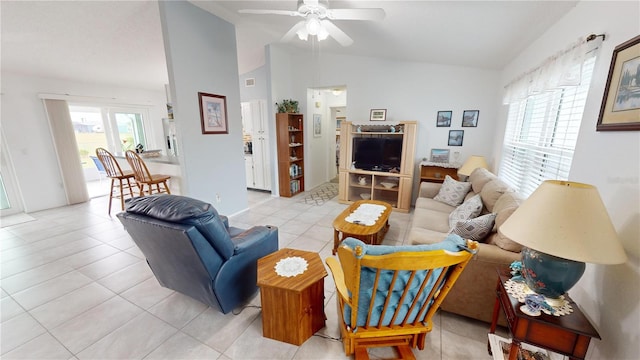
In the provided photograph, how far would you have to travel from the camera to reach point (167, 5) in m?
2.47

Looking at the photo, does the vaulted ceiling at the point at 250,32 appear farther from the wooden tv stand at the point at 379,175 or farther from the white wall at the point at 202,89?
the wooden tv stand at the point at 379,175

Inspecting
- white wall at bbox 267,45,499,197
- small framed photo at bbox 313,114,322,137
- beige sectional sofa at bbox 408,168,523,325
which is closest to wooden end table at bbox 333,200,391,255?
beige sectional sofa at bbox 408,168,523,325

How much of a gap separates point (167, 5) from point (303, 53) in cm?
265

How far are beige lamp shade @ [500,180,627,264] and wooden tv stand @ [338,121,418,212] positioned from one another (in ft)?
9.15

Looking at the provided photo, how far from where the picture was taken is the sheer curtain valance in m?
1.42

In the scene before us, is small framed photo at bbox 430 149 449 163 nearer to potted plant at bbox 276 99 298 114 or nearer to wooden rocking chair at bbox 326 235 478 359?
potted plant at bbox 276 99 298 114

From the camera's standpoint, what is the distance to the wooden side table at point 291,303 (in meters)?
1.45

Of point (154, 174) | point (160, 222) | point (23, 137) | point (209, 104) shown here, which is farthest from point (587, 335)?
point (23, 137)

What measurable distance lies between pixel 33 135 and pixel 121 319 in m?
4.24

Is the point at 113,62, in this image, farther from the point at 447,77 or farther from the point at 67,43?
the point at 447,77

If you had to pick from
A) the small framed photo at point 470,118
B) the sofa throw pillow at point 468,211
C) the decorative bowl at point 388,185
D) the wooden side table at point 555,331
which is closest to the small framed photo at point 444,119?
the small framed photo at point 470,118

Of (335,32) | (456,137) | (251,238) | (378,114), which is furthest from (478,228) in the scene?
(378,114)

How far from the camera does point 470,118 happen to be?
12.4 ft

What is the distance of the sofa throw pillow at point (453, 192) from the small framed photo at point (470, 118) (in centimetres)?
118
